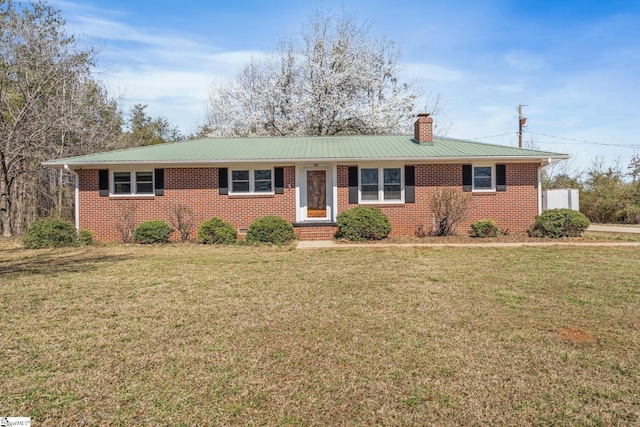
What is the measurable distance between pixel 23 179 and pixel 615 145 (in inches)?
1348

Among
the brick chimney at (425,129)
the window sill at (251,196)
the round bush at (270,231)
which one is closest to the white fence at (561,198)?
the brick chimney at (425,129)

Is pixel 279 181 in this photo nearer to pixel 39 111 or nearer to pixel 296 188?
pixel 296 188

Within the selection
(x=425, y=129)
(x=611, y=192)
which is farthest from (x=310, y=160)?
(x=611, y=192)

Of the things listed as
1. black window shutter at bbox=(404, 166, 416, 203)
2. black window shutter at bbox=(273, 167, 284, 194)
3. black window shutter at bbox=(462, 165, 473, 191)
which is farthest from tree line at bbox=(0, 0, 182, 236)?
black window shutter at bbox=(462, 165, 473, 191)

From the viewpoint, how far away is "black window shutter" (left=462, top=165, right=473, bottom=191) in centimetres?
1361

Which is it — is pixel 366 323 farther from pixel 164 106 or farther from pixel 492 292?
pixel 164 106

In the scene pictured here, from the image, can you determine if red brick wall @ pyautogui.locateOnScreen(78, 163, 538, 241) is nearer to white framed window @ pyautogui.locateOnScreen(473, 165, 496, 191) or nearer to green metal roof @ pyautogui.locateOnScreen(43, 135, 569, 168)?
white framed window @ pyautogui.locateOnScreen(473, 165, 496, 191)

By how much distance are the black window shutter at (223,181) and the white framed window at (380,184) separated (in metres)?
4.39

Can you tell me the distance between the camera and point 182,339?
4.10 meters

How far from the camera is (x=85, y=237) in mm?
12961

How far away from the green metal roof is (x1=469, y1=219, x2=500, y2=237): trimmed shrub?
2.07m

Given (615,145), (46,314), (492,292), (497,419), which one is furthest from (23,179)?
(615,145)

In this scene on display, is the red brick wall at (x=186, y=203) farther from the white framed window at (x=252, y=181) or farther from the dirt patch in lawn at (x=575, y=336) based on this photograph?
the dirt patch in lawn at (x=575, y=336)

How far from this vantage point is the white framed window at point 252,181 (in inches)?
542
